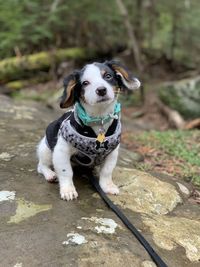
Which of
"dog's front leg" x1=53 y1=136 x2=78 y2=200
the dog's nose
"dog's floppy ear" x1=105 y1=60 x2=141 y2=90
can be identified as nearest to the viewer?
the dog's nose

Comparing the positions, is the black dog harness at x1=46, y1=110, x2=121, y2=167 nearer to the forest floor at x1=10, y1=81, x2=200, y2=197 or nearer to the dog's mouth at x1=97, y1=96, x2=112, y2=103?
the dog's mouth at x1=97, y1=96, x2=112, y2=103

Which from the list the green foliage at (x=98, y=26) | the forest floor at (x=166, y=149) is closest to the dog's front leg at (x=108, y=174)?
the forest floor at (x=166, y=149)

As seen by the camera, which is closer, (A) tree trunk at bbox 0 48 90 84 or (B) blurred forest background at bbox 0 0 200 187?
(B) blurred forest background at bbox 0 0 200 187

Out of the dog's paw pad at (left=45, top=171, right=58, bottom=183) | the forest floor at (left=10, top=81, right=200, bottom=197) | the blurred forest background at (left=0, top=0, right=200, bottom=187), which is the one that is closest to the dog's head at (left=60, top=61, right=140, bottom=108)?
the dog's paw pad at (left=45, top=171, right=58, bottom=183)

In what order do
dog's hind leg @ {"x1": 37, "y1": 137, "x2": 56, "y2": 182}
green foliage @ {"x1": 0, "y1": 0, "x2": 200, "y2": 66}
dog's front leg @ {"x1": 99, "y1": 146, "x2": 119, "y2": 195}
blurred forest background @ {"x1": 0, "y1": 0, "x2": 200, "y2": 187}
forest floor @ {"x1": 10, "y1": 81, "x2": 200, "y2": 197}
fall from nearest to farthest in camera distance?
dog's front leg @ {"x1": 99, "y1": 146, "x2": 119, "y2": 195}, dog's hind leg @ {"x1": 37, "y1": 137, "x2": 56, "y2": 182}, forest floor @ {"x1": 10, "y1": 81, "x2": 200, "y2": 197}, blurred forest background @ {"x1": 0, "y1": 0, "x2": 200, "y2": 187}, green foliage @ {"x1": 0, "y1": 0, "x2": 200, "y2": 66}

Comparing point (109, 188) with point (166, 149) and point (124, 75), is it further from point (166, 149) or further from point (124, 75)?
point (166, 149)

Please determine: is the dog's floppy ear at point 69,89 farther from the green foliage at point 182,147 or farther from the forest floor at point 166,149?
the green foliage at point 182,147

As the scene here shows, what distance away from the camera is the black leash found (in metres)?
2.97

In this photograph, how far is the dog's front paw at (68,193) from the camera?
12.1 ft

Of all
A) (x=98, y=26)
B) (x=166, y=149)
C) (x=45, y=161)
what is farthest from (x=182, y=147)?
(x=98, y=26)

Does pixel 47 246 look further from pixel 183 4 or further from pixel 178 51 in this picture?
pixel 178 51

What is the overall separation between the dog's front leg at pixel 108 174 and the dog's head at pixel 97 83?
0.65 metres

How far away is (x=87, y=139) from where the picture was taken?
3.71 meters

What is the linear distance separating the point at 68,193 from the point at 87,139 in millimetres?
494
